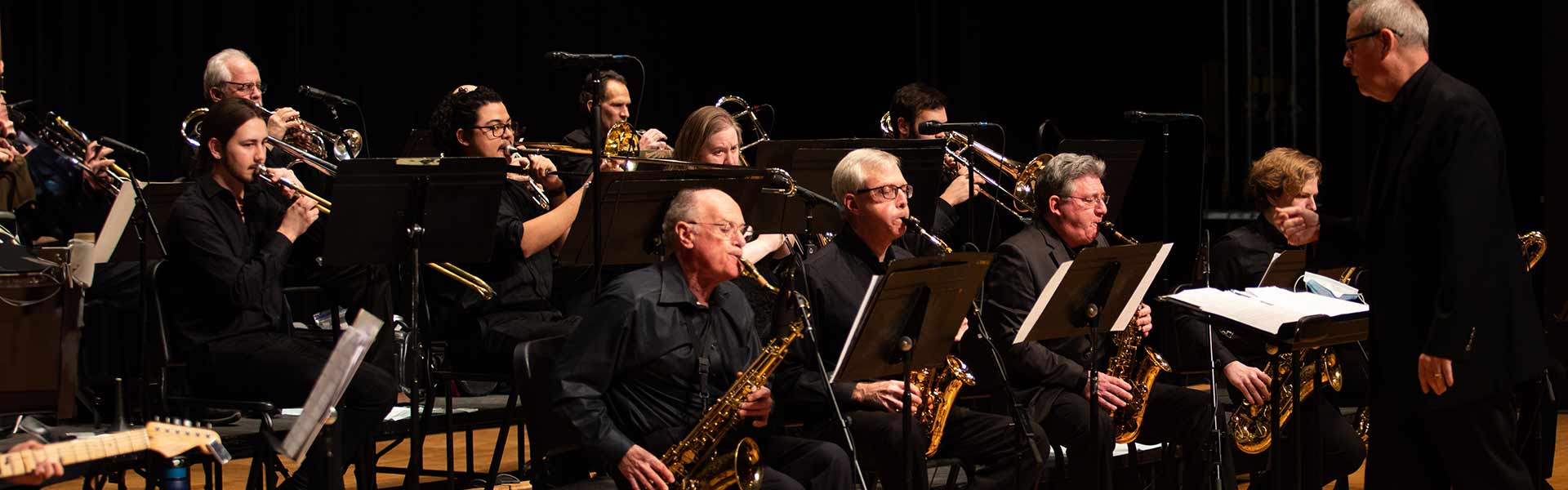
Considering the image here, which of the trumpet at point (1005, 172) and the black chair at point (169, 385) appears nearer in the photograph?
the black chair at point (169, 385)

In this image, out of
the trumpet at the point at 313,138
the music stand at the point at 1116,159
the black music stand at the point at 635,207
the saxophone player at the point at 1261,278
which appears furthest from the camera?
the music stand at the point at 1116,159

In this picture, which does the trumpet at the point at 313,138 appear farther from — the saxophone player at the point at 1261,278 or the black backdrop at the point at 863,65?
the saxophone player at the point at 1261,278

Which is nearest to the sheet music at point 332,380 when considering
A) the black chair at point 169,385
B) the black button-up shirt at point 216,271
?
the black chair at point 169,385

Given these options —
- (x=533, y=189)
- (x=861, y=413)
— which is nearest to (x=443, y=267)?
(x=533, y=189)

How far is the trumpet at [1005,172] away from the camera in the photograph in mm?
5844

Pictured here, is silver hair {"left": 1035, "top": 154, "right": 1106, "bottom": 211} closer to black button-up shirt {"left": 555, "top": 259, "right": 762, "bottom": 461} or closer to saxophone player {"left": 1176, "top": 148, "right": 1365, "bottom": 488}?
saxophone player {"left": 1176, "top": 148, "right": 1365, "bottom": 488}

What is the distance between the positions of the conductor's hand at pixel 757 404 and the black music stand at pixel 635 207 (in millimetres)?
620

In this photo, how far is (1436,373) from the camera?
3.36 metres

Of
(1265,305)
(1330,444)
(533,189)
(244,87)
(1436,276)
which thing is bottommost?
(1330,444)

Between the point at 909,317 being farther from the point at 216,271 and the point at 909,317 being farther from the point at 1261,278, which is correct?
the point at 1261,278

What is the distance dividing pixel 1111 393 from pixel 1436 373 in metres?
1.40

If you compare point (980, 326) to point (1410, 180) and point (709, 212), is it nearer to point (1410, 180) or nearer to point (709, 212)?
point (709, 212)

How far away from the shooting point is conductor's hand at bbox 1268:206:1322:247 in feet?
12.0

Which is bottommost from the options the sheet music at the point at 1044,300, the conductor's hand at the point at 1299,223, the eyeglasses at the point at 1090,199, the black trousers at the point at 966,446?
the black trousers at the point at 966,446
